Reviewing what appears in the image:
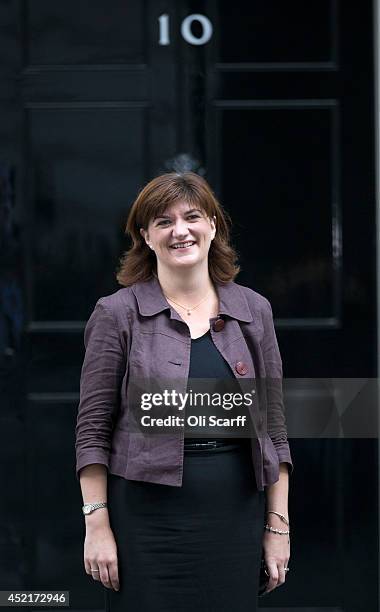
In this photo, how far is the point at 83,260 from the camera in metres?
3.68

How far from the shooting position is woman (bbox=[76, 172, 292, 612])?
2.39 meters

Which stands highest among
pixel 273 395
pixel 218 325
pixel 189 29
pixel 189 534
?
pixel 189 29

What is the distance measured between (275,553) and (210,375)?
0.49m

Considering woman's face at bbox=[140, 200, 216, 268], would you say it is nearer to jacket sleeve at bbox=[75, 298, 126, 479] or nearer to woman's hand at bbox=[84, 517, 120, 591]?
jacket sleeve at bbox=[75, 298, 126, 479]

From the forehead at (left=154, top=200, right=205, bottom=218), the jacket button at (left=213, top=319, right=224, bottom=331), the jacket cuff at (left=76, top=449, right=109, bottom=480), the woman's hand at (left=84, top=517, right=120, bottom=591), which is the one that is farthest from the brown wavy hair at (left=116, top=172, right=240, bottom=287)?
the woman's hand at (left=84, top=517, right=120, bottom=591)

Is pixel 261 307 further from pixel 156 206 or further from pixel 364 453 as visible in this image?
pixel 364 453

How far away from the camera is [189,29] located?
12.1 ft

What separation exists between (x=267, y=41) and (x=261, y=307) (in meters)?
1.46

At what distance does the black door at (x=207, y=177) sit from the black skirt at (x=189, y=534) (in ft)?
4.10

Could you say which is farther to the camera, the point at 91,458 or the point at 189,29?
the point at 189,29

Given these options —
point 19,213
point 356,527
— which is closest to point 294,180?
point 19,213

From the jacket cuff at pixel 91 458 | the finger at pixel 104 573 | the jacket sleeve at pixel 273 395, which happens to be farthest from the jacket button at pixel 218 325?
the finger at pixel 104 573

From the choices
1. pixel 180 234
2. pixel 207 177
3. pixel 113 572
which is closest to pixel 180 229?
pixel 180 234

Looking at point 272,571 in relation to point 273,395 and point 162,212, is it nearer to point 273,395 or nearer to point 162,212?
point 273,395
